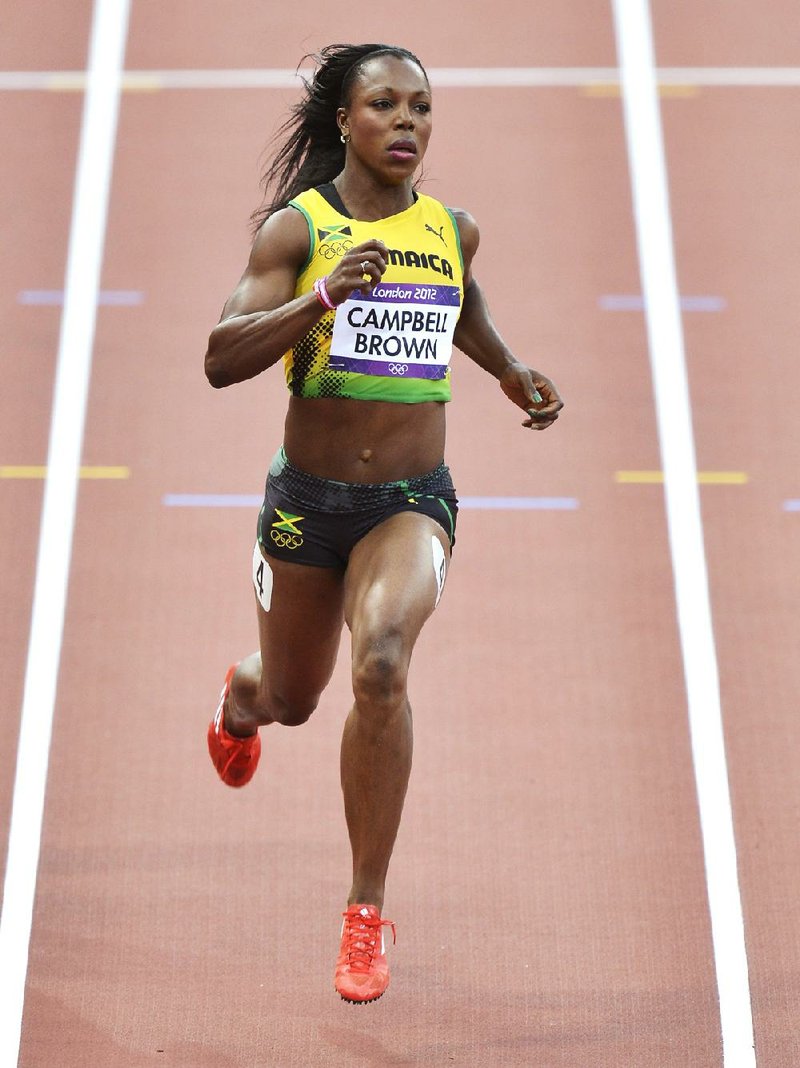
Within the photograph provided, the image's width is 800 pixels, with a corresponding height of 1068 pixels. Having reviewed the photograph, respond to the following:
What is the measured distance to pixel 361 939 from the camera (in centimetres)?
451

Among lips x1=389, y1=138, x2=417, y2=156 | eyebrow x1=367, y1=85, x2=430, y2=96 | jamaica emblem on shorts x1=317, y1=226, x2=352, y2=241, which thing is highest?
eyebrow x1=367, y1=85, x2=430, y2=96

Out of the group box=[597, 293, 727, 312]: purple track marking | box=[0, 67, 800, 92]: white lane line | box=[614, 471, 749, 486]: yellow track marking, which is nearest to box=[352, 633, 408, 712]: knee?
box=[614, 471, 749, 486]: yellow track marking

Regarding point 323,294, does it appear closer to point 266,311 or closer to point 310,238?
point 266,311

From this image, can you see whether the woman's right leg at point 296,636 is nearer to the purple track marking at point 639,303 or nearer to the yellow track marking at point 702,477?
the yellow track marking at point 702,477

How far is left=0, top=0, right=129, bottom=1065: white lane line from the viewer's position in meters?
5.41

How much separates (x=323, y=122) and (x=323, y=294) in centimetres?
95

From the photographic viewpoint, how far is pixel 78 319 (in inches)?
323

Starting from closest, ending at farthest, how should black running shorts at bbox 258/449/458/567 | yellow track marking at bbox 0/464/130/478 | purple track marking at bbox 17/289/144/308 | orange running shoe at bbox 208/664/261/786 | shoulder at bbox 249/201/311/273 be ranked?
shoulder at bbox 249/201/311/273 → black running shorts at bbox 258/449/458/567 → orange running shoe at bbox 208/664/261/786 → yellow track marking at bbox 0/464/130/478 → purple track marking at bbox 17/289/144/308

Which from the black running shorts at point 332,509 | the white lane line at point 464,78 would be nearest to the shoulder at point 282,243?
the black running shorts at point 332,509

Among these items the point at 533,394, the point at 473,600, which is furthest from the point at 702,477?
the point at 533,394

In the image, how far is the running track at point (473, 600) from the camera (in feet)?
17.1

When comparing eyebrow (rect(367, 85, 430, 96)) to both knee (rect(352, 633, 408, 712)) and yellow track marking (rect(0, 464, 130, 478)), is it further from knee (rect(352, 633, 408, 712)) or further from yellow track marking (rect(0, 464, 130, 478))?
yellow track marking (rect(0, 464, 130, 478))

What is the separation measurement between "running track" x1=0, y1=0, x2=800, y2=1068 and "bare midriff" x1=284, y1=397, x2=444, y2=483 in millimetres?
Answer: 1461

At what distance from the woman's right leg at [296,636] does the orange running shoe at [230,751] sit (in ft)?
0.82
